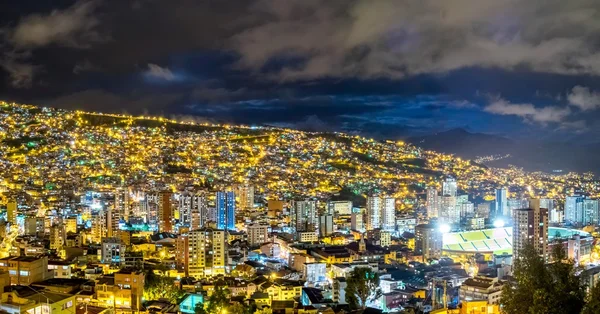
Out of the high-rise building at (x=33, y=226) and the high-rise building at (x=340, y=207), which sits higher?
the high-rise building at (x=33, y=226)

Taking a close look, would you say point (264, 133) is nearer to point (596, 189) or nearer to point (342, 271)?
point (596, 189)

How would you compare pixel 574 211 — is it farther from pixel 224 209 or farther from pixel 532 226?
pixel 224 209

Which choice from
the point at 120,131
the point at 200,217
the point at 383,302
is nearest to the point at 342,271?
the point at 383,302

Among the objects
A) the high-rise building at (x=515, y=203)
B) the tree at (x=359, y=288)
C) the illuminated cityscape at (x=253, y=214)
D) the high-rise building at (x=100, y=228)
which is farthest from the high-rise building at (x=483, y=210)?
the tree at (x=359, y=288)

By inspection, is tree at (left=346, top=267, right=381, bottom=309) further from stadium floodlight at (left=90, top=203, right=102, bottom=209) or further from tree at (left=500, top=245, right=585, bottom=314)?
stadium floodlight at (left=90, top=203, right=102, bottom=209)

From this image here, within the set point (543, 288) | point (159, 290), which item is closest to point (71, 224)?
point (159, 290)

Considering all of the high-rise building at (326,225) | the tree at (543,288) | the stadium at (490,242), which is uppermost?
the tree at (543,288)

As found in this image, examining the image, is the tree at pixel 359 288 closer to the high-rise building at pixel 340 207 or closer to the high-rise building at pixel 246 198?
the high-rise building at pixel 340 207
